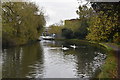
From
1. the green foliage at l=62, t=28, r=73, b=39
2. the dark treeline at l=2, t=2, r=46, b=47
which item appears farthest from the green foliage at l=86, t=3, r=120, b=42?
the green foliage at l=62, t=28, r=73, b=39

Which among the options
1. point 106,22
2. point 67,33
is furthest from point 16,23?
point 67,33

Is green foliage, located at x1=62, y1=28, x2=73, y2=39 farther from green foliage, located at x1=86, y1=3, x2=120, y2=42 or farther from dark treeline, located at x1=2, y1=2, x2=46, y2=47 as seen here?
green foliage, located at x1=86, y1=3, x2=120, y2=42

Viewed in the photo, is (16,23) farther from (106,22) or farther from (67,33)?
(67,33)

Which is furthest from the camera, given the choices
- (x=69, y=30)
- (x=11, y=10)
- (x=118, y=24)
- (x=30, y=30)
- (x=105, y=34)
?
(x=69, y=30)

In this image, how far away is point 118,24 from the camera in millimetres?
11117

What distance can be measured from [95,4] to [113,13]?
3.86 feet

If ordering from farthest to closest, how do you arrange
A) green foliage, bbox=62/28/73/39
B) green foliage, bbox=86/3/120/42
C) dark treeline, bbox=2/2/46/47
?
green foliage, bbox=62/28/73/39 → dark treeline, bbox=2/2/46/47 → green foliage, bbox=86/3/120/42

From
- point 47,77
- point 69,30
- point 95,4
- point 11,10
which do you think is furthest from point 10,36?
point 69,30

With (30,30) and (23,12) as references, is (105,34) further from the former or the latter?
(30,30)

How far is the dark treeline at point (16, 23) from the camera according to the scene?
1419 inches

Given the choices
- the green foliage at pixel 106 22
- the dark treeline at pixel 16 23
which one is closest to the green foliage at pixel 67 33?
the dark treeline at pixel 16 23

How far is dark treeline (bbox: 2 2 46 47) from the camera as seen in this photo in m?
36.0

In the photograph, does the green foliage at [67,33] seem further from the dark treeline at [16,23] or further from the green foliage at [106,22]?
the green foliage at [106,22]

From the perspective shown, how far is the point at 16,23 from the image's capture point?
129 ft
